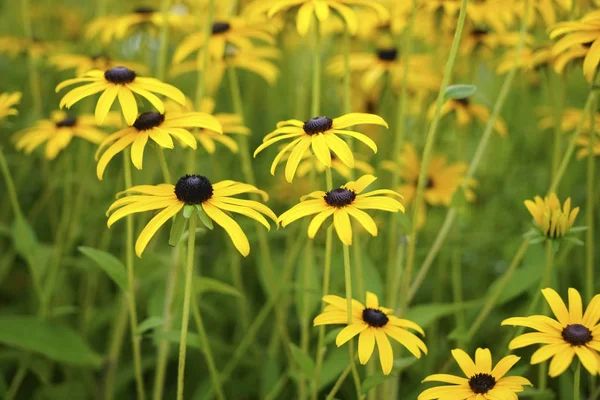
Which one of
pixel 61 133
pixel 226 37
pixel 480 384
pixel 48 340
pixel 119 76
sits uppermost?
pixel 226 37

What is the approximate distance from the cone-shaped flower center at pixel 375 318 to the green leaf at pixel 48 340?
0.65 m

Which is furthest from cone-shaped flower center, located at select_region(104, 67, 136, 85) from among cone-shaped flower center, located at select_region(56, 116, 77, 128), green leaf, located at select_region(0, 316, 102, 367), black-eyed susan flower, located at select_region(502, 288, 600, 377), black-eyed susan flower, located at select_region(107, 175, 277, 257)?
black-eyed susan flower, located at select_region(502, 288, 600, 377)

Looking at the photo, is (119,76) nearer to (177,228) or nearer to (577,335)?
(177,228)

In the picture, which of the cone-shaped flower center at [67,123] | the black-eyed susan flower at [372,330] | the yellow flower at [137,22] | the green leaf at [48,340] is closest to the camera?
the black-eyed susan flower at [372,330]

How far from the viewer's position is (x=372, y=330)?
3.22 ft

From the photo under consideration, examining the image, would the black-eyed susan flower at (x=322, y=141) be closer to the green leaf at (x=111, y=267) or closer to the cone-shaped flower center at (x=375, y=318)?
the cone-shaped flower center at (x=375, y=318)

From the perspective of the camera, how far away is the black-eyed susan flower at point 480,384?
0.86 m

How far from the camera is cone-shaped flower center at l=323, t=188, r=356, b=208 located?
0.96 meters

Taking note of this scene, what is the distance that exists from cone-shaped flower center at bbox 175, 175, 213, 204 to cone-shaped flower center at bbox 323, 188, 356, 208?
168 millimetres

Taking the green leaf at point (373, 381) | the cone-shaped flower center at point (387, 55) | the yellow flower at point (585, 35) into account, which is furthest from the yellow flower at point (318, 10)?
the green leaf at point (373, 381)

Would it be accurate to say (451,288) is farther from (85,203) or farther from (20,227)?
(20,227)

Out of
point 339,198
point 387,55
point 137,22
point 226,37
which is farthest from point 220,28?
point 339,198

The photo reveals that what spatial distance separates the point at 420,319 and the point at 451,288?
0.65 metres

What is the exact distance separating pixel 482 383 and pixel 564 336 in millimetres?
120
